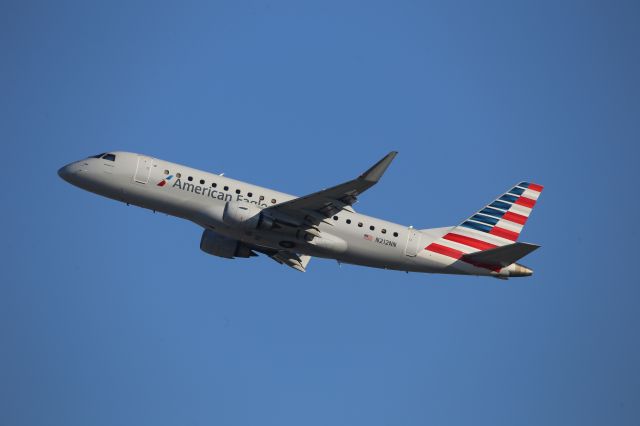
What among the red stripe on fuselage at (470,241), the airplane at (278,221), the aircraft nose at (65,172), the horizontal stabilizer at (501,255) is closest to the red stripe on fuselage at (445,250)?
the airplane at (278,221)

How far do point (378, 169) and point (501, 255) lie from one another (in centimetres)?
1071

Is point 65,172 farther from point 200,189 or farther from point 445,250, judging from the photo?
point 445,250

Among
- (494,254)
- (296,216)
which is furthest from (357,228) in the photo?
(494,254)

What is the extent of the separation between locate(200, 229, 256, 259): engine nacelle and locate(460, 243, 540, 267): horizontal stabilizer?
45.4 ft

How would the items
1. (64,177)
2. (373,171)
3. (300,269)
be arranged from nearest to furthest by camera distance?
(373,171) < (64,177) < (300,269)

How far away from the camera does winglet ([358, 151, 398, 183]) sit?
44500 mm

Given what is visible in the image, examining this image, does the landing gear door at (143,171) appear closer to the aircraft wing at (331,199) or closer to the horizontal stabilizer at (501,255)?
the aircraft wing at (331,199)

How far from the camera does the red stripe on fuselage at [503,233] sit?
56.1m

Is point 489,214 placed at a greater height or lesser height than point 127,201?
greater

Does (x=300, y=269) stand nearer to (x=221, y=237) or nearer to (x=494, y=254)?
(x=221, y=237)

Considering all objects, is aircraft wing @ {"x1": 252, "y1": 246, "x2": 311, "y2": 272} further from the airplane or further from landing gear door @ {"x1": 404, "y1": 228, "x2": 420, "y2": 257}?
landing gear door @ {"x1": 404, "y1": 228, "x2": 420, "y2": 257}

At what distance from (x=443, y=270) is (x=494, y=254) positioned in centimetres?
342

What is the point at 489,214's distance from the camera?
186ft

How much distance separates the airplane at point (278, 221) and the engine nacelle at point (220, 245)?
62 millimetres
